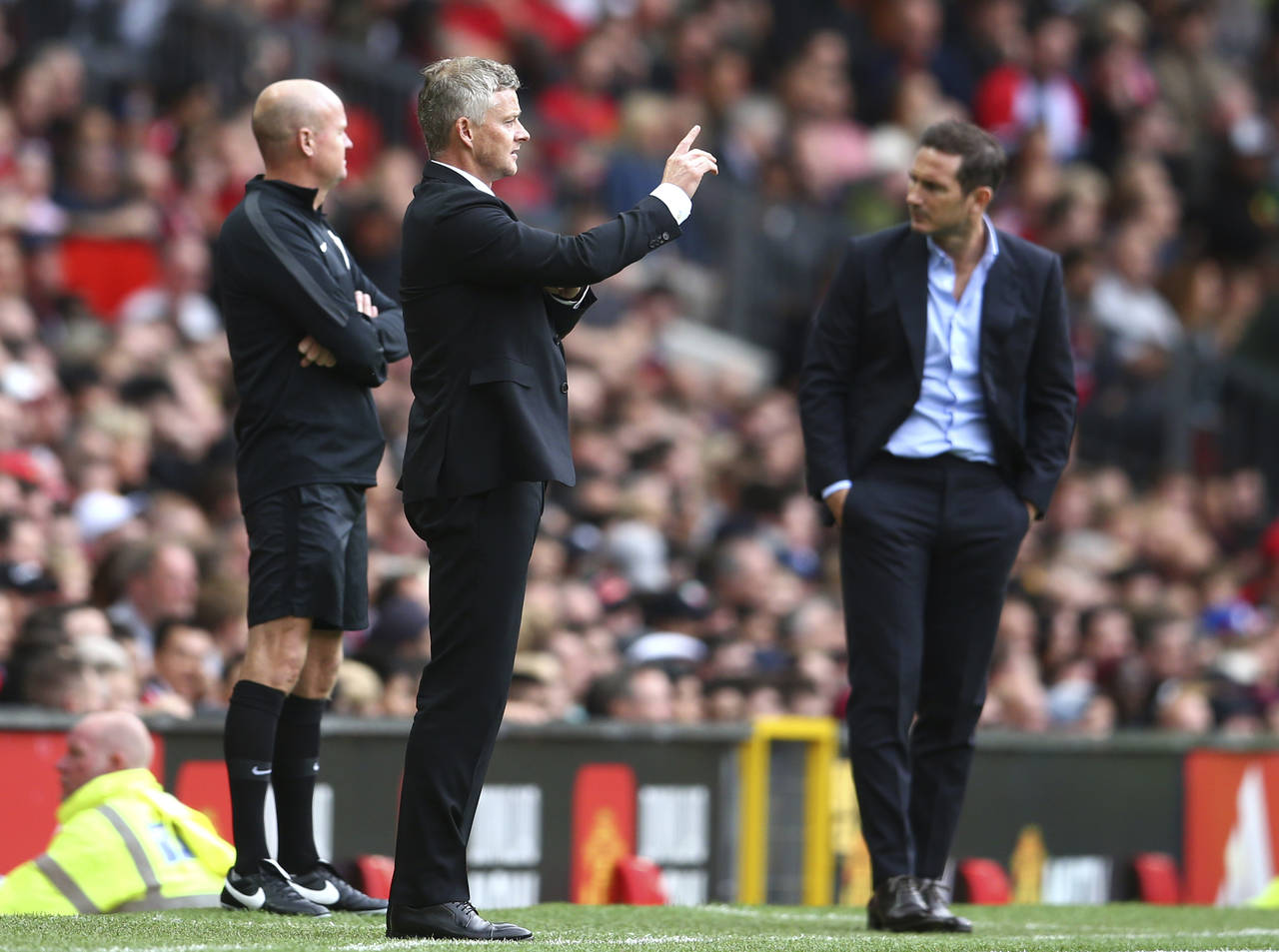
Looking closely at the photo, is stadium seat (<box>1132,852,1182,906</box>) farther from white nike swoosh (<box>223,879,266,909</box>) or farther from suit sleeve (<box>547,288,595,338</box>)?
suit sleeve (<box>547,288,595,338</box>)

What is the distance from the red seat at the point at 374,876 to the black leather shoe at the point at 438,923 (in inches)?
89.2

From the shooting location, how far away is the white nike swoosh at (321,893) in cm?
597

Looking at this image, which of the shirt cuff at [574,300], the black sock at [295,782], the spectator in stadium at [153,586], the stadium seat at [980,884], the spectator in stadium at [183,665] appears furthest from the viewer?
the stadium seat at [980,884]

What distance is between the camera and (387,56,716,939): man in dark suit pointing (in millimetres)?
5184

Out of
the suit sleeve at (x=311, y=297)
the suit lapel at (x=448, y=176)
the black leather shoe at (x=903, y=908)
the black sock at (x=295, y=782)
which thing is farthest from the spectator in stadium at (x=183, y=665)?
the suit lapel at (x=448, y=176)

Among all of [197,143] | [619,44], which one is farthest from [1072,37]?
[197,143]

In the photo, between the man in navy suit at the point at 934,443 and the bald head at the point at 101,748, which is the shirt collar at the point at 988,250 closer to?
the man in navy suit at the point at 934,443

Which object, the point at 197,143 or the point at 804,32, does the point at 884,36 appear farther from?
the point at 197,143

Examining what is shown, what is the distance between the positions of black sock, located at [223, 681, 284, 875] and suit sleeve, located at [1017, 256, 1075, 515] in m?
2.26

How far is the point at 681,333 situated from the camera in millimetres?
16031

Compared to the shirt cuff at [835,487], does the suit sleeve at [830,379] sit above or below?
above

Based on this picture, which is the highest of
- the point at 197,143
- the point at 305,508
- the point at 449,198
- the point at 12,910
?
the point at 197,143

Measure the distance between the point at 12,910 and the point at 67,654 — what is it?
4.99 ft

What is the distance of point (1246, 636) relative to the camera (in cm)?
1424
